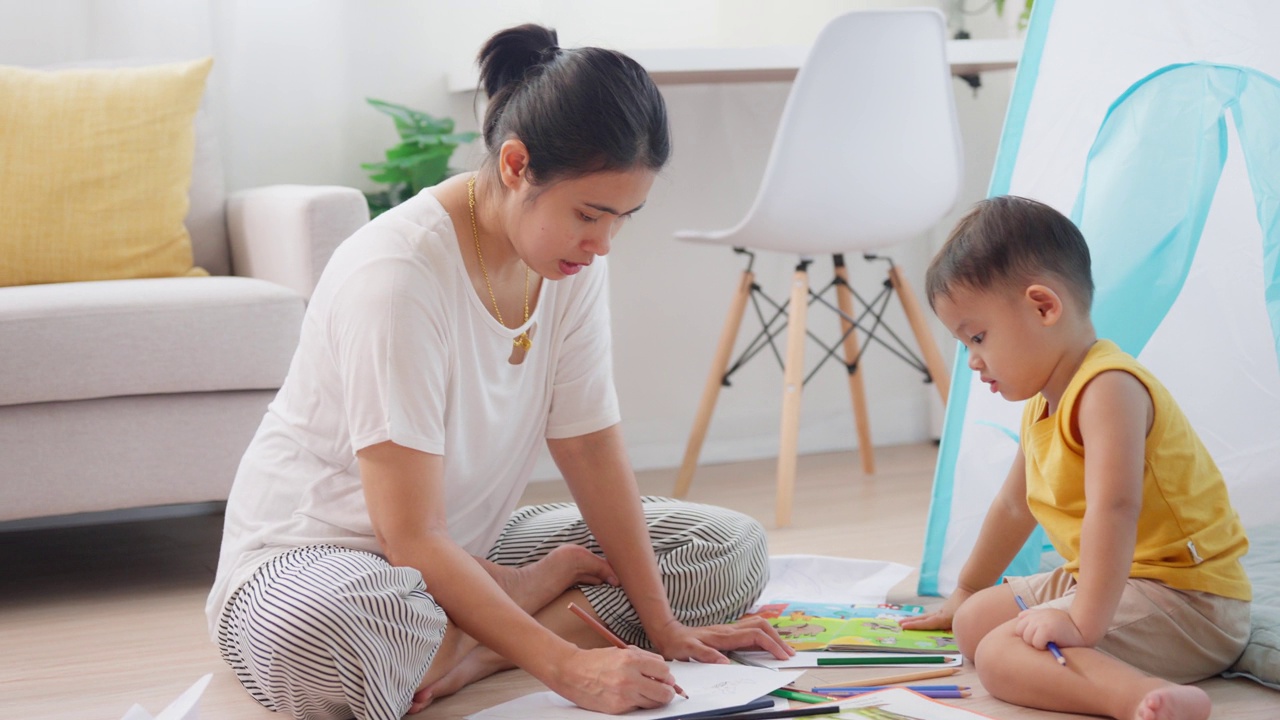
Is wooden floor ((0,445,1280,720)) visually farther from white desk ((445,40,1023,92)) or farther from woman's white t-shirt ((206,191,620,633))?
white desk ((445,40,1023,92))

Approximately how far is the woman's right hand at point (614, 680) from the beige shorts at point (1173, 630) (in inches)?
16.1

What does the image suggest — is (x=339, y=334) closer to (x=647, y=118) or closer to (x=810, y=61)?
(x=647, y=118)

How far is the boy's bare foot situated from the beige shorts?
126mm

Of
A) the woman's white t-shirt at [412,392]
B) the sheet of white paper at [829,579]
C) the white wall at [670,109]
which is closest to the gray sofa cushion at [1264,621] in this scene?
the sheet of white paper at [829,579]

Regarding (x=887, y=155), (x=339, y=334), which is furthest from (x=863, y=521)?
(x=339, y=334)

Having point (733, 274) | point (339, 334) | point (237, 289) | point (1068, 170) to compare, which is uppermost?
point (1068, 170)

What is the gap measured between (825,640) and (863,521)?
778 millimetres

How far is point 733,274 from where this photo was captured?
2.88 m

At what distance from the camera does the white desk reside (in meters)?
2.35

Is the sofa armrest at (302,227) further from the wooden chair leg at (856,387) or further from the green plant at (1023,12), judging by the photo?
the green plant at (1023,12)

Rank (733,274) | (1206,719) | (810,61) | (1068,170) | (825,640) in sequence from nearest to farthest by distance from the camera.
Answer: (1206,719), (825,640), (1068,170), (810,61), (733,274)

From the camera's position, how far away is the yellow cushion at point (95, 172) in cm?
206

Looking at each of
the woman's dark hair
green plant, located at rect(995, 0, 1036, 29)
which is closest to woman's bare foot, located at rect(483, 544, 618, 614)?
the woman's dark hair

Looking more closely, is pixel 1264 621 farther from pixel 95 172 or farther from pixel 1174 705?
pixel 95 172
